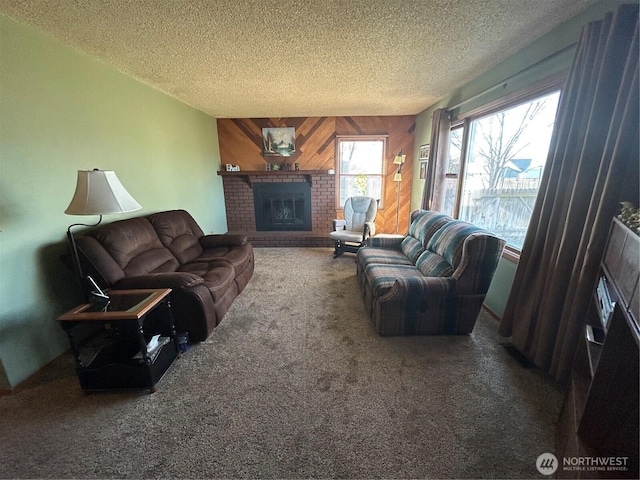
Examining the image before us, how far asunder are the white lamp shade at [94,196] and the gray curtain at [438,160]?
3.54m

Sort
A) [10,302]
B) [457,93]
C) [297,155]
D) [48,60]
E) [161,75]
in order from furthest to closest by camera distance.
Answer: [297,155], [457,93], [161,75], [48,60], [10,302]

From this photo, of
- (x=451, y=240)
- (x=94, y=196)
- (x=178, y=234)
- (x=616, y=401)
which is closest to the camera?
(x=616, y=401)

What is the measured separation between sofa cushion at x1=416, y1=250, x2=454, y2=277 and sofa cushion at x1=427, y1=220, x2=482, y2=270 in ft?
0.12

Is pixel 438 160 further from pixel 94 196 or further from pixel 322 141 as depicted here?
pixel 94 196

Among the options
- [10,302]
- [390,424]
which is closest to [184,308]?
[10,302]

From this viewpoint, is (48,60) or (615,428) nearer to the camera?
(615,428)

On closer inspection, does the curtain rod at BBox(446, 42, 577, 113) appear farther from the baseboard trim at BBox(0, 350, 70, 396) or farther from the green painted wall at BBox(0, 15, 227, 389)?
the baseboard trim at BBox(0, 350, 70, 396)

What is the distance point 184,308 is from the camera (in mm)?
2053

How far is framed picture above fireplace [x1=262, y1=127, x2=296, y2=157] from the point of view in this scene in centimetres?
500

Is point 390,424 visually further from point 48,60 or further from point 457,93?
point 457,93

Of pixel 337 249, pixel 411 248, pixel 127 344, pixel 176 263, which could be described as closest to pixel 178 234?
pixel 176 263

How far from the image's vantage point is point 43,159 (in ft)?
6.22

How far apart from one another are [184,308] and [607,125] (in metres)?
2.89

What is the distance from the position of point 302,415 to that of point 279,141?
4604mm
